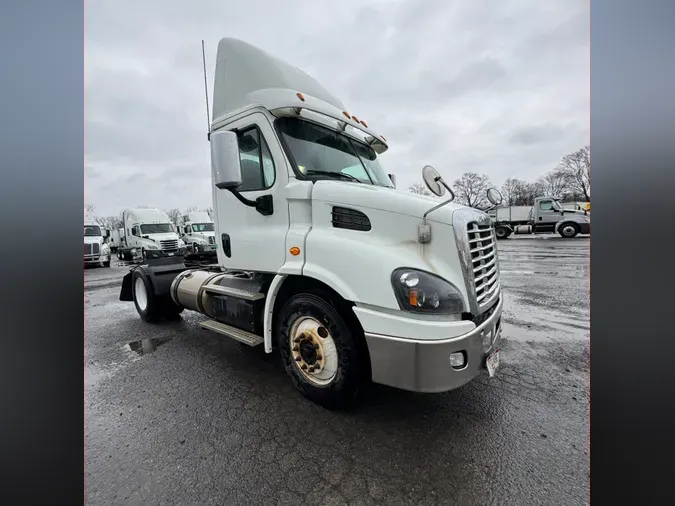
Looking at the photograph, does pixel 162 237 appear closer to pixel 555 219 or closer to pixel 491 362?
pixel 491 362

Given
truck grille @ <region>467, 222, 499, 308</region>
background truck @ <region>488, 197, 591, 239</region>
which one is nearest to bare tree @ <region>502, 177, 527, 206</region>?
background truck @ <region>488, 197, 591, 239</region>

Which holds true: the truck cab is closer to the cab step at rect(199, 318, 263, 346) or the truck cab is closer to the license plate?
the license plate

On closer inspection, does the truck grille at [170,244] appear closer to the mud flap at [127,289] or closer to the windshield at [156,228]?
the windshield at [156,228]

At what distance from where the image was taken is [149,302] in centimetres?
526

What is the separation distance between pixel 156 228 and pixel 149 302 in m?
16.7

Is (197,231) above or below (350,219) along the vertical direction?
above

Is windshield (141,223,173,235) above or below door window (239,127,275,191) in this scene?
above

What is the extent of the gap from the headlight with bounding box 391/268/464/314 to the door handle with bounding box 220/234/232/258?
7.33 ft

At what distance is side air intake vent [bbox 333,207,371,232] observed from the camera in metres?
2.53

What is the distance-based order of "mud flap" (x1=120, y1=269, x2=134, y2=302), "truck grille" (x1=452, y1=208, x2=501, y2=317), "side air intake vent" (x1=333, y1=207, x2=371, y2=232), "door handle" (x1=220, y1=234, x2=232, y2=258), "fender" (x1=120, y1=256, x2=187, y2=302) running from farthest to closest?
"mud flap" (x1=120, y1=269, x2=134, y2=302) → "fender" (x1=120, y1=256, x2=187, y2=302) → "door handle" (x1=220, y1=234, x2=232, y2=258) → "side air intake vent" (x1=333, y1=207, x2=371, y2=232) → "truck grille" (x1=452, y1=208, x2=501, y2=317)

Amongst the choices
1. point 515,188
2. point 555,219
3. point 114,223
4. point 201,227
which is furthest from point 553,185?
point 114,223

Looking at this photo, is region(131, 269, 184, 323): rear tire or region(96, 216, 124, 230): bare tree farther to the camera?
region(96, 216, 124, 230): bare tree
